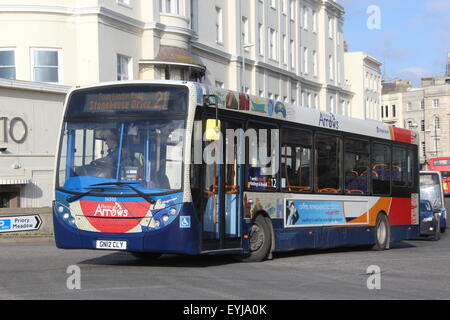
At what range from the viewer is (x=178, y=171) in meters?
13.6

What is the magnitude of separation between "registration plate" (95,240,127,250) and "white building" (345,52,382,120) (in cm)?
6680

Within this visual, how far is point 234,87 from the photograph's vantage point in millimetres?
50750

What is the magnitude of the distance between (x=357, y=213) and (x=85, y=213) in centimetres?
826

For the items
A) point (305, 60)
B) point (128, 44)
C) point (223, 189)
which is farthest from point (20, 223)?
point (305, 60)

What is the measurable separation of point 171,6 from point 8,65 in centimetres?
1004

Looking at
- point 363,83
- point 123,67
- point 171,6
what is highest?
point 363,83

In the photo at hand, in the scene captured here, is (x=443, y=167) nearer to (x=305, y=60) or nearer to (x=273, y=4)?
(x=305, y=60)

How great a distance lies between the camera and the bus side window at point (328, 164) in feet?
60.1

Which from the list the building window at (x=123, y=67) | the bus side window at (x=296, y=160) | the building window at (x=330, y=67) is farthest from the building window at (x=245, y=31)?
the bus side window at (x=296, y=160)

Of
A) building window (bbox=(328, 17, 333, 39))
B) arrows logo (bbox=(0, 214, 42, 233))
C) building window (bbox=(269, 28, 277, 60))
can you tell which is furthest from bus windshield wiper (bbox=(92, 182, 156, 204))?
building window (bbox=(328, 17, 333, 39))

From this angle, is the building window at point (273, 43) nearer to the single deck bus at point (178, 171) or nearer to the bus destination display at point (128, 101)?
the single deck bus at point (178, 171)

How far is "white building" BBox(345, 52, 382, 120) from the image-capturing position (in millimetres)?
80938

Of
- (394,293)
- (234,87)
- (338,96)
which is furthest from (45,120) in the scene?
(338,96)

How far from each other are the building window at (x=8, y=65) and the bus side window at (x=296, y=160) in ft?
70.6
